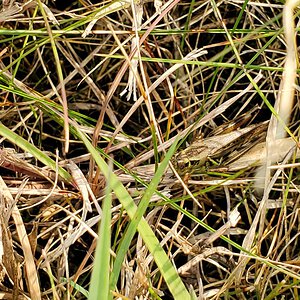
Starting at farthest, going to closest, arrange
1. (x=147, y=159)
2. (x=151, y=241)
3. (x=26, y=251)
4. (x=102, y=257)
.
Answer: (x=147, y=159)
(x=26, y=251)
(x=151, y=241)
(x=102, y=257)

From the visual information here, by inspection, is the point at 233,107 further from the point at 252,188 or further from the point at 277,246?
the point at 277,246

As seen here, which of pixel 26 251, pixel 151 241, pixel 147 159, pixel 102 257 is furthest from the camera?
pixel 147 159

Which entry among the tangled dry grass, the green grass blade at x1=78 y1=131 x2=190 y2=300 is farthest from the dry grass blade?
the green grass blade at x1=78 y1=131 x2=190 y2=300

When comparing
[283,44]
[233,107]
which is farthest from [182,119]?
[283,44]

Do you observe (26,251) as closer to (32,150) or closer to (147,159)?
(32,150)

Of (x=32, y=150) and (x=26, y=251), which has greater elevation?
(x=32, y=150)

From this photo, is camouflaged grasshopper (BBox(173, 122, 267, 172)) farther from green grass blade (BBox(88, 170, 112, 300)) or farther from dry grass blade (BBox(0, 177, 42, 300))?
green grass blade (BBox(88, 170, 112, 300))

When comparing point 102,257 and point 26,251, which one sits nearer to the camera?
point 102,257

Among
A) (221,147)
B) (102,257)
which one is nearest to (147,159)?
(221,147)

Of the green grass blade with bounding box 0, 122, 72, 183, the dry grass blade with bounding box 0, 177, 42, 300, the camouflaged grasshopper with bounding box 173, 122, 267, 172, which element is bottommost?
the dry grass blade with bounding box 0, 177, 42, 300
